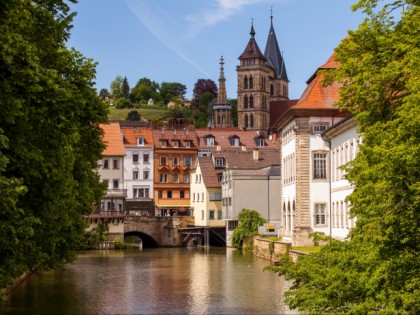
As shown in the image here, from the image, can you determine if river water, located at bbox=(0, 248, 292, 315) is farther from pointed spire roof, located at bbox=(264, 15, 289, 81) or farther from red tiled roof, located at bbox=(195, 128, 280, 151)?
pointed spire roof, located at bbox=(264, 15, 289, 81)

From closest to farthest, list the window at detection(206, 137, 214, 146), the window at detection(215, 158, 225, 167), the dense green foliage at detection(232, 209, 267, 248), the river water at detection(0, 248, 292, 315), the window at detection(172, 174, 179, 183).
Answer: the river water at detection(0, 248, 292, 315) < the dense green foliage at detection(232, 209, 267, 248) < the window at detection(215, 158, 225, 167) < the window at detection(172, 174, 179, 183) < the window at detection(206, 137, 214, 146)

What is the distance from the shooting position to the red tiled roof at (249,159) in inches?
3226

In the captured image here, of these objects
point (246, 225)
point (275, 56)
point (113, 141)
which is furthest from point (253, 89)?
point (246, 225)

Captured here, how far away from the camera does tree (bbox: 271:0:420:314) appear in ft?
51.8

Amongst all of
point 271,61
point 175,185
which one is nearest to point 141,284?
point 175,185

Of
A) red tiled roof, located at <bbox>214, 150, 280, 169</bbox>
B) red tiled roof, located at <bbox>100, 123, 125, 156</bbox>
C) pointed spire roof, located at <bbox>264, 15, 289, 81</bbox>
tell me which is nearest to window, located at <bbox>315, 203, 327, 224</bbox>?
red tiled roof, located at <bbox>214, 150, 280, 169</bbox>

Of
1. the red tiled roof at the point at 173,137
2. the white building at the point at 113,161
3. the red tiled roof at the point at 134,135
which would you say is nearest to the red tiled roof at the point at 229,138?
the red tiled roof at the point at 173,137

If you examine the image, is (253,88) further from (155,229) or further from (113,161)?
(155,229)

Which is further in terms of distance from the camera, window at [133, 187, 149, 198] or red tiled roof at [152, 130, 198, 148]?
red tiled roof at [152, 130, 198, 148]

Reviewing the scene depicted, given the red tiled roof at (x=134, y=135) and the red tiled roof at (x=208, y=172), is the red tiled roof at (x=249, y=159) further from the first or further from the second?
the red tiled roof at (x=134, y=135)

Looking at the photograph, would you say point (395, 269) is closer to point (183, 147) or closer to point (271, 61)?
point (183, 147)

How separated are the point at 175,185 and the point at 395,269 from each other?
84.4 meters

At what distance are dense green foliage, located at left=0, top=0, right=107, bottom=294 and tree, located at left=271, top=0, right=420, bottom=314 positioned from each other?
617cm

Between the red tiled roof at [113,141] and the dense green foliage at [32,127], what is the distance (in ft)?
208
